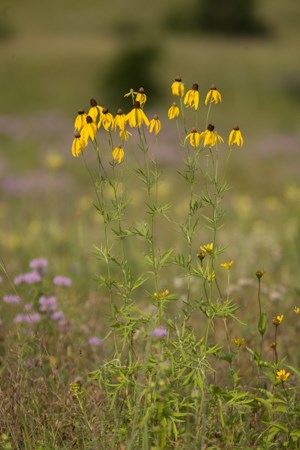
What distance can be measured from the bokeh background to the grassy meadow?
0.06 meters

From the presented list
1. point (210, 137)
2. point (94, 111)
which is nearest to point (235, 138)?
point (210, 137)

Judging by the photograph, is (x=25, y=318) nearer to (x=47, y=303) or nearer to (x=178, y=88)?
(x=47, y=303)

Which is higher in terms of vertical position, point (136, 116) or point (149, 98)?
point (149, 98)

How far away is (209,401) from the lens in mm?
2150

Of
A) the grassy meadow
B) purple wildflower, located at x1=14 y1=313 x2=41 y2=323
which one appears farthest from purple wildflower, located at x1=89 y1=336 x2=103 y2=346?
purple wildflower, located at x1=14 y1=313 x2=41 y2=323

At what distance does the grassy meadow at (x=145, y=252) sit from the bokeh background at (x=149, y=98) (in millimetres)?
64

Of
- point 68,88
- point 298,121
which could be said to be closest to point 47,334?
point 298,121

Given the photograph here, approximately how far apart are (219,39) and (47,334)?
34.3 metres

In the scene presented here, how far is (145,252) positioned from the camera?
264 centimetres

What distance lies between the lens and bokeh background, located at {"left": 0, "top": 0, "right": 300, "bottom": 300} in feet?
18.4

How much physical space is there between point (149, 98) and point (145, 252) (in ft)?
90.2

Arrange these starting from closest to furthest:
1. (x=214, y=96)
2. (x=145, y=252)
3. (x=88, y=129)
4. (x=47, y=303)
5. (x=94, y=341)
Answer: (x=88, y=129) < (x=214, y=96) < (x=145, y=252) < (x=94, y=341) < (x=47, y=303)

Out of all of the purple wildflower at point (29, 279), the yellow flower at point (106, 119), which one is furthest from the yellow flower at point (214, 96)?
the purple wildflower at point (29, 279)

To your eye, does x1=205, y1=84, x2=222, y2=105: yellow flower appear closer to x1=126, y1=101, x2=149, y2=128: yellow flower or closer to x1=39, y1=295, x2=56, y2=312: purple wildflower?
x1=126, y1=101, x2=149, y2=128: yellow flower
